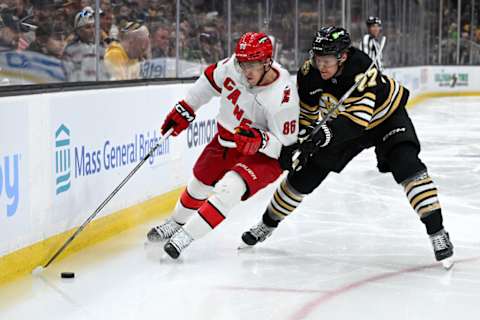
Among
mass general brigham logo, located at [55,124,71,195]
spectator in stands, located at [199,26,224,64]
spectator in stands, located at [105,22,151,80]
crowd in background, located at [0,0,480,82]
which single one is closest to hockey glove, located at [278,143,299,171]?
mass general brigham logo, located at [55,124,71,195]

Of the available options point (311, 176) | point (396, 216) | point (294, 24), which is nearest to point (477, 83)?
point (294, 24)

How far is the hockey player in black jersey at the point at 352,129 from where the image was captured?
3777 mm

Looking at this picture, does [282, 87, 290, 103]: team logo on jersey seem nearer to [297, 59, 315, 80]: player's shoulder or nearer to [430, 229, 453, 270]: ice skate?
[297, 59, 315, 80]: player's shoulder

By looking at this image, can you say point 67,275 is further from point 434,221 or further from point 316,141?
point 434,221

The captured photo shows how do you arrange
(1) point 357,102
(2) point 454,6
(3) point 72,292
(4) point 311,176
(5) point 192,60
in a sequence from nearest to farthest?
(3) point 72,292 < (1) point 357,102 < (4) point 311,176 < (5) point 192,60 < (2) point 454,6

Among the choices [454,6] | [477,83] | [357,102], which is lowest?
[477,83]

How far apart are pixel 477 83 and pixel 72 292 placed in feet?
51.0

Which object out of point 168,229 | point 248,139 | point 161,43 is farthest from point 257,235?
point 161,43

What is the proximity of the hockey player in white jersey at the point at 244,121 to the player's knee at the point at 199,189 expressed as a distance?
0.17 m

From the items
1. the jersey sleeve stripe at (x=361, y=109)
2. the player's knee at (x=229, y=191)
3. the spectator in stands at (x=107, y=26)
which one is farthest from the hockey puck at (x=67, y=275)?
the spectator in stands at (x=107, y=26)

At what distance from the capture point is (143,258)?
415 centimetres

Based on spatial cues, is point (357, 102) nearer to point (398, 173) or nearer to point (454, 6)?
point (398, 173)

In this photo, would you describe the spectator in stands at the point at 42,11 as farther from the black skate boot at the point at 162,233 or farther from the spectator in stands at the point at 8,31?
the black skate boot at the point at 162,233

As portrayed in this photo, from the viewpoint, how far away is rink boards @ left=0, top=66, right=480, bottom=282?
3.72 m
